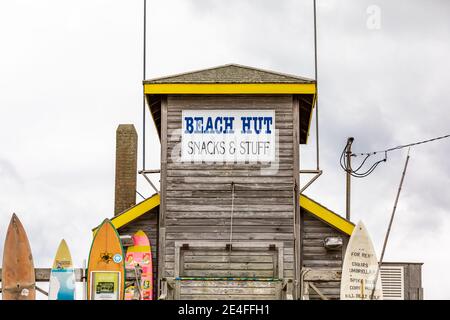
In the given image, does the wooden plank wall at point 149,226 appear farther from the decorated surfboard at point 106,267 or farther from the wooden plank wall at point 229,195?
the decorated surfboard at point 106,267

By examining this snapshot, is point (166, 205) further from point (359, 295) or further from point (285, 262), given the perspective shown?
point (359, 295)

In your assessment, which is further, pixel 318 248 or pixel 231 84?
pixel 318 248

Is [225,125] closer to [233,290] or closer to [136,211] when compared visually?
[136,211]

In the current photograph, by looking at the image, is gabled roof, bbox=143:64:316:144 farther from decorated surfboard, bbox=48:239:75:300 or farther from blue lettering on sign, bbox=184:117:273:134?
decorated surfboard, bbox=48:239:75:300

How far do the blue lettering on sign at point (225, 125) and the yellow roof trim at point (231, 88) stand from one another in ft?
2.17

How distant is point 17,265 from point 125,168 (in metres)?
8.15

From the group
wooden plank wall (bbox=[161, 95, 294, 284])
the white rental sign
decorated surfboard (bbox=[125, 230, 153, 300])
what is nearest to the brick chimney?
decorated surfboard (bbox=[125, 230, 153, 300])

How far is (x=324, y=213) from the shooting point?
25.4 meters

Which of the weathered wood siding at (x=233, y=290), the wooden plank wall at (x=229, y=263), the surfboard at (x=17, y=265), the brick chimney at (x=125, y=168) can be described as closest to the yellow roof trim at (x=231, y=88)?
the wooden plank wall at (x=229, y=263)

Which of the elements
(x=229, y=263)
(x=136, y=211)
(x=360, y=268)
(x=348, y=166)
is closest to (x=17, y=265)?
(x=136, y=211)

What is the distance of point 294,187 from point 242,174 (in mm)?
1307

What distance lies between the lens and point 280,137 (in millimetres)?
24594

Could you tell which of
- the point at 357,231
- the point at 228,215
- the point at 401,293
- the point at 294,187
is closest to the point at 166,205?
the point at 228,215

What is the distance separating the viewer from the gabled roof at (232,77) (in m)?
24.7
